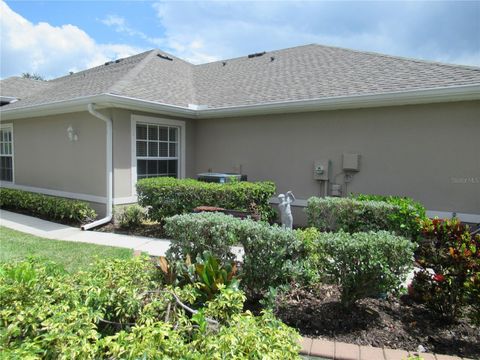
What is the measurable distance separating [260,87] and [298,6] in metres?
2.38

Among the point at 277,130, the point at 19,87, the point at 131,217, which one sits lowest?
the point at 131,217

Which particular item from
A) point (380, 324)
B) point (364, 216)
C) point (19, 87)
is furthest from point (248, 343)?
point (19, 87)

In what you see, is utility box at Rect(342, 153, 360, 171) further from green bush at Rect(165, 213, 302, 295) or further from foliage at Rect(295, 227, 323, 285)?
green bush at Rect(165, 213, 302, 295)

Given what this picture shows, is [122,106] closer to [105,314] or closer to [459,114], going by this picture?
[105,314]

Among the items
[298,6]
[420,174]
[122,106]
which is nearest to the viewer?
[420,174]

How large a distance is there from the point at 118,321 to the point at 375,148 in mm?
6663

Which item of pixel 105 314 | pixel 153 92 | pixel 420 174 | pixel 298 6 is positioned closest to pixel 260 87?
pixel 298 6

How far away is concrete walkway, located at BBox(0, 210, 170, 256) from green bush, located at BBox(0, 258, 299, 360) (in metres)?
3.07

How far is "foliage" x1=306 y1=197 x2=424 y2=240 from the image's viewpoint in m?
5.50

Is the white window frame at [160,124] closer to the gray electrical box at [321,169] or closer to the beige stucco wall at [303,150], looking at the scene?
the beige stucco wall at [303,150]

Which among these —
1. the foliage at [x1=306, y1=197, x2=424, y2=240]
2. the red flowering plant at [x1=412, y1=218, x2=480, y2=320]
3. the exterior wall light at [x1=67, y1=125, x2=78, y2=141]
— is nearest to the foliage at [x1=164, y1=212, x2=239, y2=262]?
the red flowering plant at [x1=412, y1=218, x2=480, y2=320]

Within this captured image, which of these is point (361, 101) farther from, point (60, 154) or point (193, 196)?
point (60, 154)

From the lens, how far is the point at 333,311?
362cm

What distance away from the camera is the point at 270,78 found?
10383 millimetres
